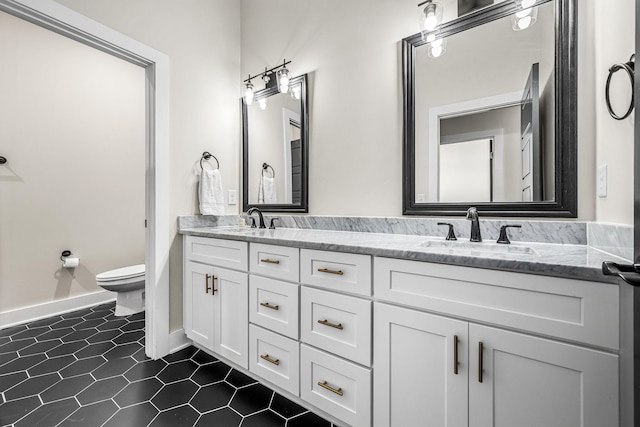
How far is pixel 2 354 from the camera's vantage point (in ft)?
6.25

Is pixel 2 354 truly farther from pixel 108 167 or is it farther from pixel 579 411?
pixel 579 411

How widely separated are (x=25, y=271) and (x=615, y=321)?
12.2ft

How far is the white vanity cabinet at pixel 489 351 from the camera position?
2.54 feet

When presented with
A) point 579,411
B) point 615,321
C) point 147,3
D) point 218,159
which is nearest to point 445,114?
point 615,321

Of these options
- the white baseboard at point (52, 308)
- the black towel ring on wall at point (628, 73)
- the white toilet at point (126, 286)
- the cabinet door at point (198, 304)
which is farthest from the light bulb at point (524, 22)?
the white baseboard at point (52, 308)

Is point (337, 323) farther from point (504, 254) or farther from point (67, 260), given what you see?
point (67, 260)

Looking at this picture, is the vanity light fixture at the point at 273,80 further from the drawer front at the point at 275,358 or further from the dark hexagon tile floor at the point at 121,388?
the dark hexagon tile floor at the point at 121,388

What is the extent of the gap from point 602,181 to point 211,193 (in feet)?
7.34

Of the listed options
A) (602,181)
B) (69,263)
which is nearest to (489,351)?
(602,181)

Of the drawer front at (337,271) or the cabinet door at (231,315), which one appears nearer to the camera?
the drawer front at (337,271)

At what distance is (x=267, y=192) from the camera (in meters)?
2.34

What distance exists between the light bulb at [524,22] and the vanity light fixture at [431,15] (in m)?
0.38

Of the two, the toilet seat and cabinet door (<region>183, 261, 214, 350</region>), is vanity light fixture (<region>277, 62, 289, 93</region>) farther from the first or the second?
the toilet seat

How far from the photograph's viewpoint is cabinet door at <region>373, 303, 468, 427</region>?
963mm
